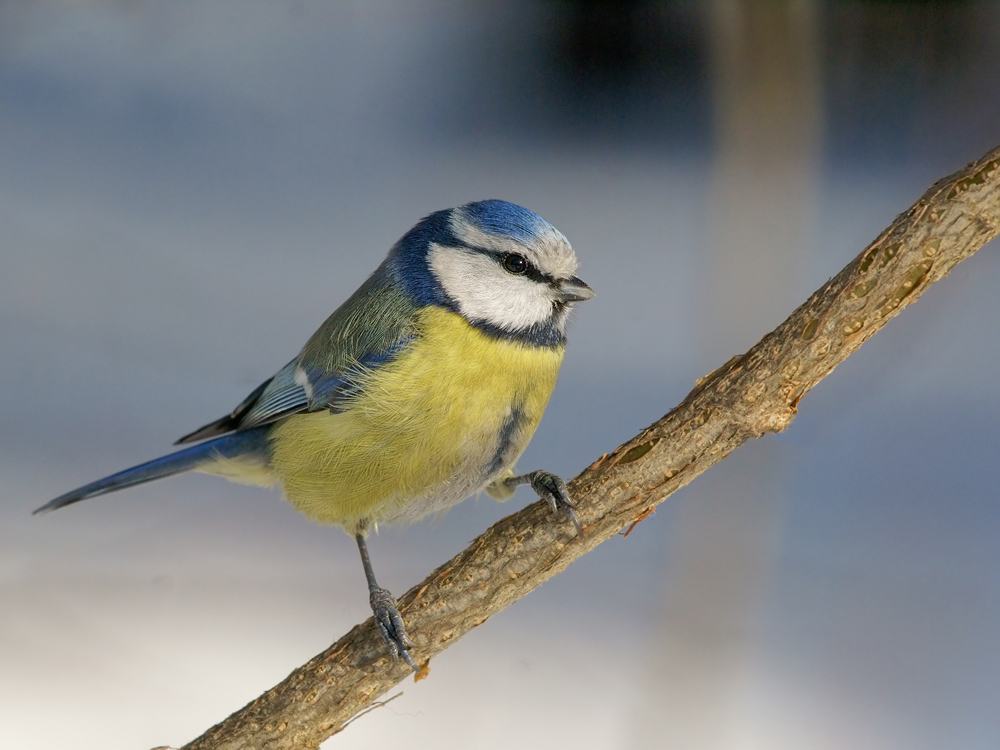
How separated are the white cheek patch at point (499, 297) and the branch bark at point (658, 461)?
18cm

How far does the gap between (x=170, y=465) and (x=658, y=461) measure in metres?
0.64

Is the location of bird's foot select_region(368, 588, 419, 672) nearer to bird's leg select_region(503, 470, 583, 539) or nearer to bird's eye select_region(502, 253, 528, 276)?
bird's leg select_region(503, 470, 583, 539)

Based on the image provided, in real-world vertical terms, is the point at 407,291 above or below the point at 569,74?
below

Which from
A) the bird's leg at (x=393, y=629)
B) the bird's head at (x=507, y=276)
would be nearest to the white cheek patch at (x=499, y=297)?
the bird's head at (x=507, y=276)

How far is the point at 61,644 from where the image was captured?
1.58 meters

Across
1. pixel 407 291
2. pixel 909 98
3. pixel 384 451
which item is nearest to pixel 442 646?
pixel 384 451

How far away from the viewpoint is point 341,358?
104cm

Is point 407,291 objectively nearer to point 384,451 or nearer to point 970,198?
point 384,451

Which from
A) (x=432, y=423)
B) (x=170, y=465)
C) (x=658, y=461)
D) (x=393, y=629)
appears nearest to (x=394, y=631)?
(x=393, y=629)

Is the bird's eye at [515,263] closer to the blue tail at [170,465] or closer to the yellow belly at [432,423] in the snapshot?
the yellow belly at [432,423]

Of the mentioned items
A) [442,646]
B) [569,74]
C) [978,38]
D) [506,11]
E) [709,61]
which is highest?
[506,11]

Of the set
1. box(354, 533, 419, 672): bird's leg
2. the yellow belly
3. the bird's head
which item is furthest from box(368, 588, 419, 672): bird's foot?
the bird's head

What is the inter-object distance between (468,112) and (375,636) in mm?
1466

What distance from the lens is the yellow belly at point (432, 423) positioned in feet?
3.14
